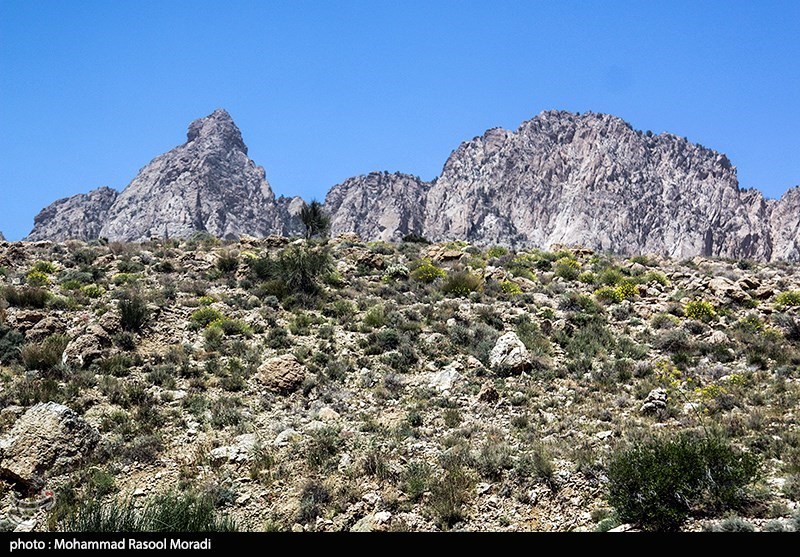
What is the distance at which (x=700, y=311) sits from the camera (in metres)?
15.5

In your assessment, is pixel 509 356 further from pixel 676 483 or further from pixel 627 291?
pixel 627 291

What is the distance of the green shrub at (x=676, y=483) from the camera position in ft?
20.5

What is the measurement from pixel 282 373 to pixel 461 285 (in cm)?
893

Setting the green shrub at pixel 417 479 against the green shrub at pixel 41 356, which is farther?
the green shrub at pixel 41 356

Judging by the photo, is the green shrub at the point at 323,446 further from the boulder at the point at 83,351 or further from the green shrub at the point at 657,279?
the green shrub at the point at 657,279

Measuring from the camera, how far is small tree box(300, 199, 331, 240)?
3322cm

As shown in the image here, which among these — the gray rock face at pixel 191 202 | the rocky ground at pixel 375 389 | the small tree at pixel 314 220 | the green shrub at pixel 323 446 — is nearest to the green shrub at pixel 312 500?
the rocky ground at pixel 375 389

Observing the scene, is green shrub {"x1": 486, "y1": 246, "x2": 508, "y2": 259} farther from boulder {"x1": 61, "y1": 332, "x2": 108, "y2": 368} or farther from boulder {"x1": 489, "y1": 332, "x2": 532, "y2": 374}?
boulder {"x1": 61, "y1": 332, "x2": 108, "y2": 368}

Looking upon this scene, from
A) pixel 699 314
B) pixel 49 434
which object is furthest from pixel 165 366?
pixel 699 314

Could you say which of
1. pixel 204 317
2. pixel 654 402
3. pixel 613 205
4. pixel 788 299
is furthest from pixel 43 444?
pixel 613 205

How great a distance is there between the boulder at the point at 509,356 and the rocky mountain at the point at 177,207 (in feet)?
497
